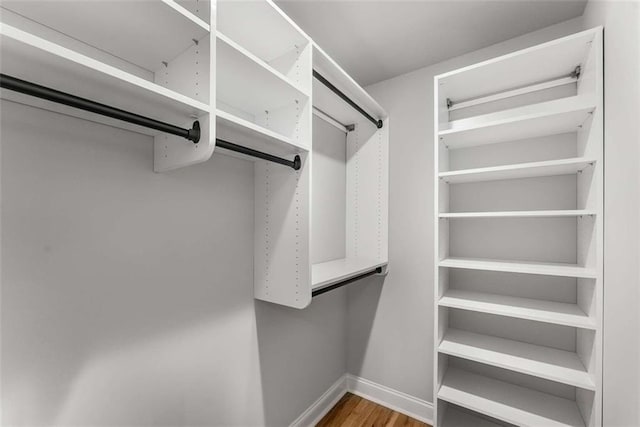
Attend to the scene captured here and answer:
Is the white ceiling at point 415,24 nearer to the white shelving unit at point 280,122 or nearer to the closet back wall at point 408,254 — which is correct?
the closet back wall at point 408,254

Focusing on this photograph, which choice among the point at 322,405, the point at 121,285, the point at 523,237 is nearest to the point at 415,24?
the point at 523,237

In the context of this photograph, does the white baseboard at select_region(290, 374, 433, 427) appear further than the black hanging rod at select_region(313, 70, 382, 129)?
Yes

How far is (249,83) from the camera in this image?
1.23 metres

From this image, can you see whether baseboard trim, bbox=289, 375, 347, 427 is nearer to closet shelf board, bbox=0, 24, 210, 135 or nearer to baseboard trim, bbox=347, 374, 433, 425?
baseboard trim, bbox=347, 374, 433, 425

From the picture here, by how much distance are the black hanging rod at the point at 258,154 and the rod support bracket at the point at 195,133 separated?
0.07 meters

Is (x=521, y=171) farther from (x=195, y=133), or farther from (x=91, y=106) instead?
(x=91, y=106)

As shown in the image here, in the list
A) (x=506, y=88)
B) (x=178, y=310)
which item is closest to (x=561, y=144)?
(x=506, y=88)

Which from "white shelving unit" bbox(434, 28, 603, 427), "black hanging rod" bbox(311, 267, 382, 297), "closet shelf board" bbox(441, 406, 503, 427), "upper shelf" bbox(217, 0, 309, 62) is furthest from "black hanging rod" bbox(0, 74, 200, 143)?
"closet shelf board" bbox(441, 406, 503, 427)

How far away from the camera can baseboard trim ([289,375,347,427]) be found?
1948 millimetres

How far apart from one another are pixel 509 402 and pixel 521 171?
1.31 metres

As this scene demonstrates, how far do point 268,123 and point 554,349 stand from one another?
2105 mm

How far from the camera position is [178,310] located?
1.23 metres

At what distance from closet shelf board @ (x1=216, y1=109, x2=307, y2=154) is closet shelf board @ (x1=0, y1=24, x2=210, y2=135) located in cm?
8

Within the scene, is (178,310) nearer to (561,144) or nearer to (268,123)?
(268,123)
